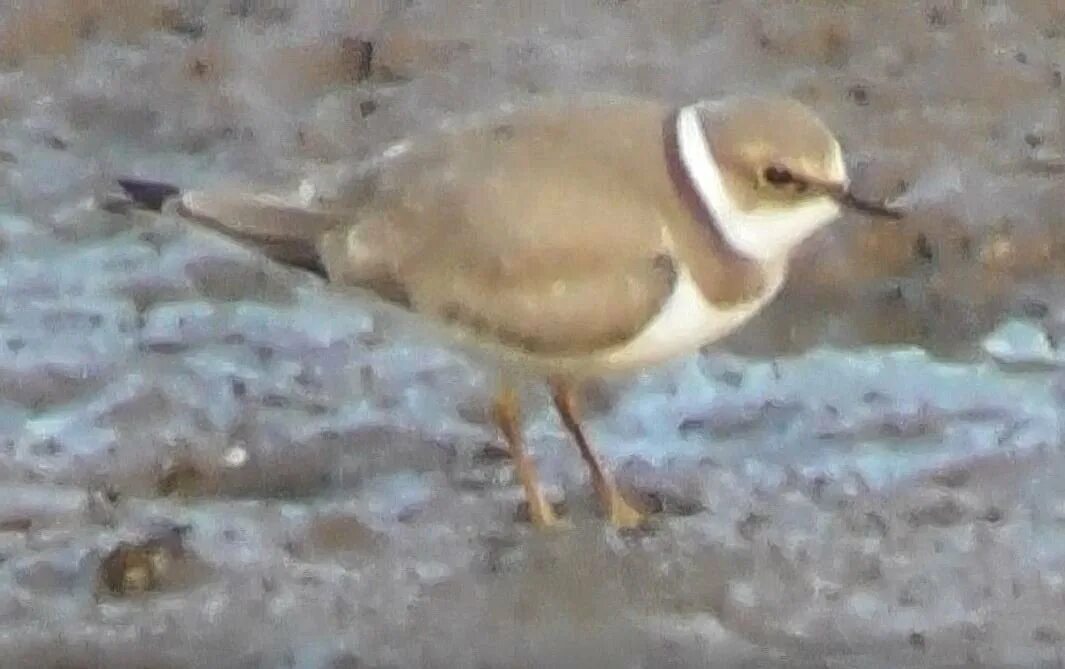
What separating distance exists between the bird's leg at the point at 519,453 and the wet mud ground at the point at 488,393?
42 mm

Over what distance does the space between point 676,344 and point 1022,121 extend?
5.42ft

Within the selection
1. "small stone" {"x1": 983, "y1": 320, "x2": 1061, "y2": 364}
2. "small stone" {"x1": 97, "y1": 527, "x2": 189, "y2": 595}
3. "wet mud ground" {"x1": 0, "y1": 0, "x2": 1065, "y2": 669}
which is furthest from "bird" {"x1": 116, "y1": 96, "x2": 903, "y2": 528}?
"small stone" {"x1": 983, "y1": 320, "x2": 1061, "y2": 364}

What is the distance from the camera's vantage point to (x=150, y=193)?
118 inches

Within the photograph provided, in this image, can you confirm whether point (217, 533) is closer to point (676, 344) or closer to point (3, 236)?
point (676, 344)

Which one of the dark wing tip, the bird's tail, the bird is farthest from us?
the dark wing tip

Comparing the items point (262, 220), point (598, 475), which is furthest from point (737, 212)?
point (262, 220)

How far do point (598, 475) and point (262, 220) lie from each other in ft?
1.95

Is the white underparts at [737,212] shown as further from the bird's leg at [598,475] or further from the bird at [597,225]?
the bird's leg at [598,475]

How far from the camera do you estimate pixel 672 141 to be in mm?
2695

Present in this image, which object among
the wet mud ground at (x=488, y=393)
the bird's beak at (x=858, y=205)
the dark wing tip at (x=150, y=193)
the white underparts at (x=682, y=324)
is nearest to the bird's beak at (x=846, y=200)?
the bird's beak at (x=858, y=205)

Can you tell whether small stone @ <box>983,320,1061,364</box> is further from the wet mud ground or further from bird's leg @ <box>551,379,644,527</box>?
bird's leg @ <box>551,379,644,527</box>

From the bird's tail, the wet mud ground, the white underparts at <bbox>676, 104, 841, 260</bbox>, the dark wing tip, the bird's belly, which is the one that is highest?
the white underparts at <bbox>676, 104, 841, 260</bbox>

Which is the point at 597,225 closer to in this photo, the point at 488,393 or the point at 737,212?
the point at 737,212

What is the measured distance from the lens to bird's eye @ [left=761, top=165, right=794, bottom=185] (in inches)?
105
